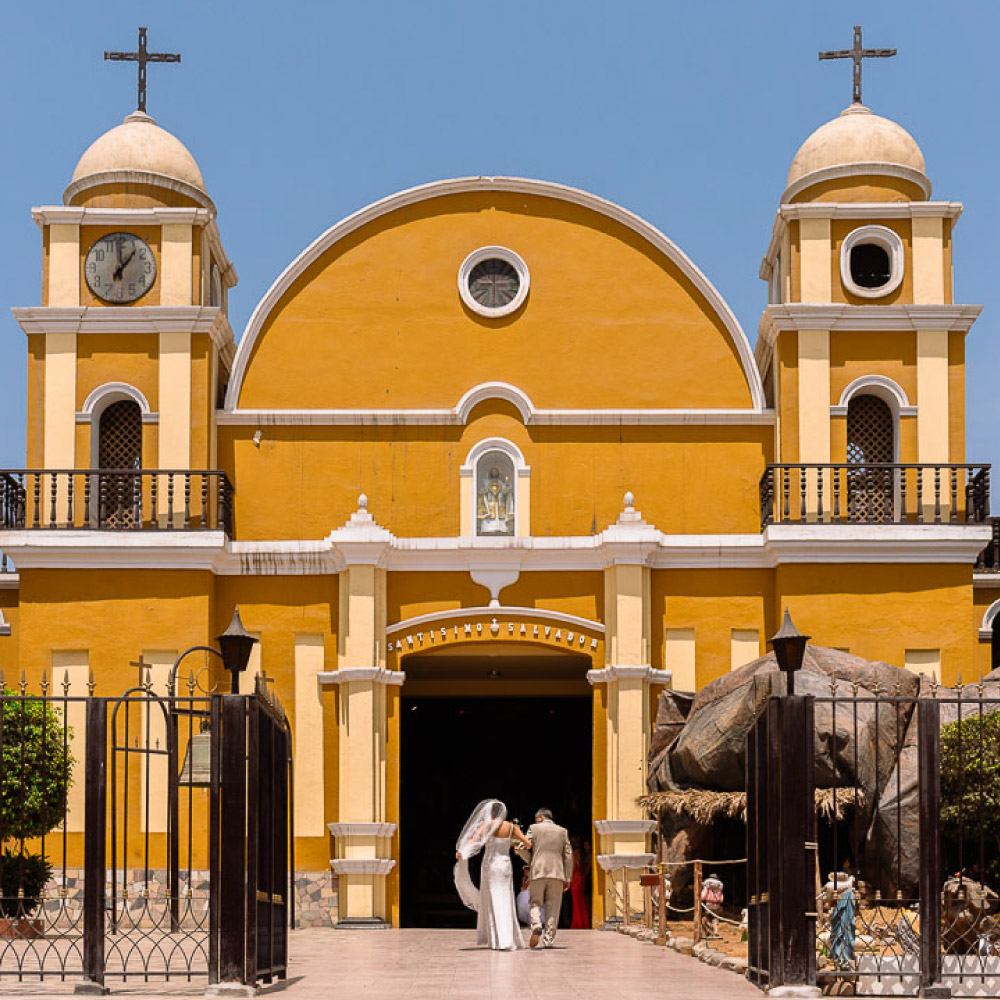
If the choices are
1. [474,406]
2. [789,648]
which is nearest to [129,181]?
[474,406]

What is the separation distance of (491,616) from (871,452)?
19.0 feet

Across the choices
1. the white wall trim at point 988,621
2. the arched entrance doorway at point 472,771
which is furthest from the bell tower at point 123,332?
the white wall trim at point 988,621

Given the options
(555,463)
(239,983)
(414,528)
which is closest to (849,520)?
(555,463)

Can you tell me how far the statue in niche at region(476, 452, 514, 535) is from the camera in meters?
26.9

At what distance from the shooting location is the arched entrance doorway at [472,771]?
108 ft

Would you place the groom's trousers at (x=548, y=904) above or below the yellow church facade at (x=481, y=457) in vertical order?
below

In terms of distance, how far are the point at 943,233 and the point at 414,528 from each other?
26.7 ft

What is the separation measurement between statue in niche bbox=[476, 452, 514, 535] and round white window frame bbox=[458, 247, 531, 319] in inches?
80.0

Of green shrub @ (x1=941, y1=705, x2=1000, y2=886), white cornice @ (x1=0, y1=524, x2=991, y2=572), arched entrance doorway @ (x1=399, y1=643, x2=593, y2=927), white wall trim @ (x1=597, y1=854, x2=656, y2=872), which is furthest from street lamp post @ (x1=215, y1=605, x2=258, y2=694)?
arched entrance doorway @ (x1=399, y1=643, x2=593, y2=927)

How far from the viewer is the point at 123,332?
26953 millimetres

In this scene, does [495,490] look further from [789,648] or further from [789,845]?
[789,845]

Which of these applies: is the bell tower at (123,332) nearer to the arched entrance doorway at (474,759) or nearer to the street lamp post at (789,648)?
the arched entrance doorway at (474,759)

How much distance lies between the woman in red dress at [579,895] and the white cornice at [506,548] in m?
3.95

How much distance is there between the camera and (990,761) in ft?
67.7
